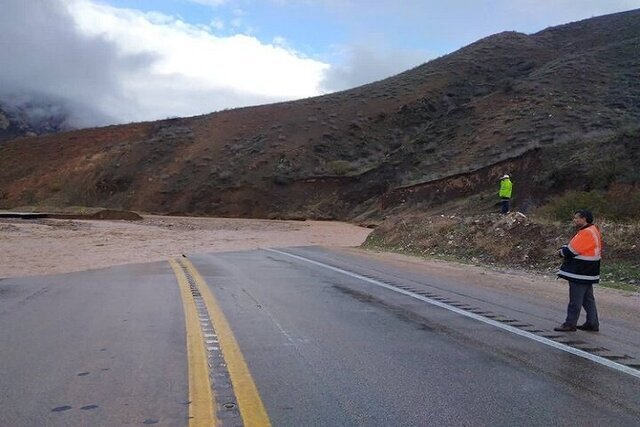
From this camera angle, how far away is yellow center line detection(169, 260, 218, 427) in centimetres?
427

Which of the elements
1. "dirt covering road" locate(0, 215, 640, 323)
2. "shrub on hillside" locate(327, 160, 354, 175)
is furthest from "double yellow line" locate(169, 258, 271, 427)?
"shrub on hillside" locate(327, 160, 354, 175)

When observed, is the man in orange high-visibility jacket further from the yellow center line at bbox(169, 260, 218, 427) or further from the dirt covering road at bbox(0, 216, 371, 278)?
the dirt covering road at bbox(0, 216, 371, 278)

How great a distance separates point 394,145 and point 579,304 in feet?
157

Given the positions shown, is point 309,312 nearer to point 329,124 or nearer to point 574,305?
point 574,305

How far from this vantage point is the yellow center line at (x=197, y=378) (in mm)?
4270

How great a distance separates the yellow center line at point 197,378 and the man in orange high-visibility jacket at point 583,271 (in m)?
4.22

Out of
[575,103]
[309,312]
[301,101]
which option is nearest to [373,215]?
[575,103]

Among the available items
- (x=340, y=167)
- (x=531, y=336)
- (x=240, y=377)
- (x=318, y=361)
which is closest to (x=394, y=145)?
(x=340, y=167)

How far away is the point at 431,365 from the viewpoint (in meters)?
5.73

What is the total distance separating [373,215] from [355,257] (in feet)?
76.1

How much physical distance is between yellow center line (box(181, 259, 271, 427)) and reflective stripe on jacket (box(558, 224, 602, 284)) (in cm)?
409

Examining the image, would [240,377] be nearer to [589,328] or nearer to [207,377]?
[207,377]

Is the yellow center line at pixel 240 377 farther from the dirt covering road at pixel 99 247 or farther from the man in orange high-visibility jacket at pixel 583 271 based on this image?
the dirt covering road at pixel 99 247

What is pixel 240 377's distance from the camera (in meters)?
5.22
